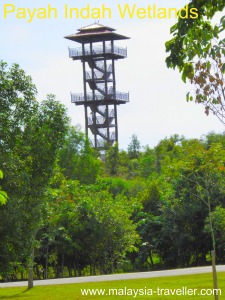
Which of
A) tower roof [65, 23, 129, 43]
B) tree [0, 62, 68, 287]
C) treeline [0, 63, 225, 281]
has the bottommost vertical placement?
treeline [0, 63, 225, 281]

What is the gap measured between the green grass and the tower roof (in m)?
32.9

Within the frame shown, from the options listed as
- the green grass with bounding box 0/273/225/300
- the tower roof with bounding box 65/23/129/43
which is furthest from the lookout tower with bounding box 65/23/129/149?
the green grass with bounding box 0/273/225/300

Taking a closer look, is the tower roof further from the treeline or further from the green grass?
the green grass

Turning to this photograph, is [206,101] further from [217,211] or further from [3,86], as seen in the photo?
[217,211]

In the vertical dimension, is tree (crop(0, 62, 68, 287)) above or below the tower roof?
below

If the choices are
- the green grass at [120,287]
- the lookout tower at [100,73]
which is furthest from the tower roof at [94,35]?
the green grass at [120,287]

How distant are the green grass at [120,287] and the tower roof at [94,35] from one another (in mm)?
32885

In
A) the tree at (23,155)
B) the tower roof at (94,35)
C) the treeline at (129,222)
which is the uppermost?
the tower roof at (94,35)

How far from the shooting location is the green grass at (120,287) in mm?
23684

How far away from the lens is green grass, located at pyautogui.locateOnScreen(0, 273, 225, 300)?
23684mm

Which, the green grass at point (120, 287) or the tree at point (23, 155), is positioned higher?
the tree at point (23, 155)

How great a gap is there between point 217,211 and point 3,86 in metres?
15.8

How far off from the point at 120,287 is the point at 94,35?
120 ft

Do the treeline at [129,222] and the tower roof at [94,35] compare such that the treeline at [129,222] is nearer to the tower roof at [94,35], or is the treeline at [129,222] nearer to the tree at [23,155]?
the tree at [23,155]
